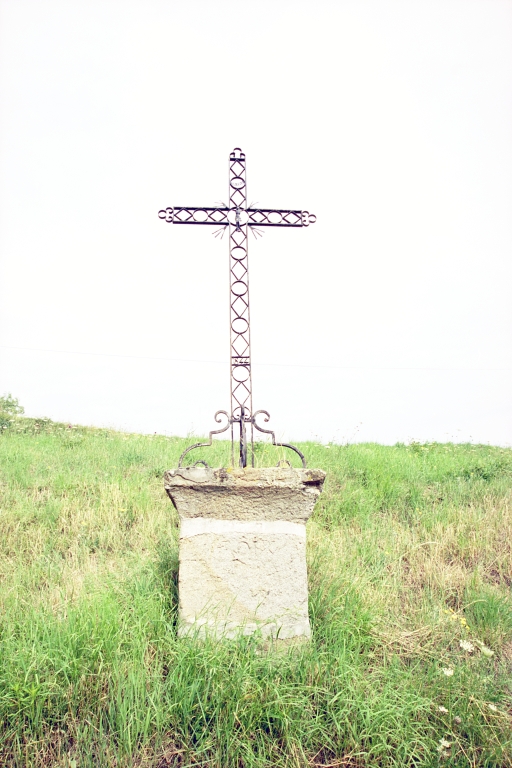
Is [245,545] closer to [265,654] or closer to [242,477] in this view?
[242,477]

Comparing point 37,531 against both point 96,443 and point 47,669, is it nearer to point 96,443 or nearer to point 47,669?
point 47,669

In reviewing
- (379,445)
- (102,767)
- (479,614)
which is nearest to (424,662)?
(479,614)

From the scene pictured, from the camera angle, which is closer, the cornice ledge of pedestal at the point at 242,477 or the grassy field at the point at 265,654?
the grassy field at the point at 265,654

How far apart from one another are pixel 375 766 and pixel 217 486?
4.79ft

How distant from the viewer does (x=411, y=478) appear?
18.2 feet

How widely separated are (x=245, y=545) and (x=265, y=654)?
1.86 feet

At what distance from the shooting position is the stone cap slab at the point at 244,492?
9.46ft

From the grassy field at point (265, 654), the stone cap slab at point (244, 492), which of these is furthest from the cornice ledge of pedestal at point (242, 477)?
the grassy field at point (265, 654)

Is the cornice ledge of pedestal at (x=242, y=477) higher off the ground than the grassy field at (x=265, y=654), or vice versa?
the cornice ledge of pedestal at (x=242, y=477)

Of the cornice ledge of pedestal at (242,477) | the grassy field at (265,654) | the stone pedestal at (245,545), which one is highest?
the cornice ledge of pedestal at (242,477)

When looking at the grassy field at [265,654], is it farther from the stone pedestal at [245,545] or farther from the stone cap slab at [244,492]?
the stone cap slab at [244,492]

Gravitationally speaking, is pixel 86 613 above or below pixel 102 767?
above

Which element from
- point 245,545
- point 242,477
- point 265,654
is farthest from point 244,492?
point 265,654

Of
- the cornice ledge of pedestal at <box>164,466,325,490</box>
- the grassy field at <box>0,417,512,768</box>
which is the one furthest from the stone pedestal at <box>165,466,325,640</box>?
the grassy field at <box>0,417,512,768</box>
